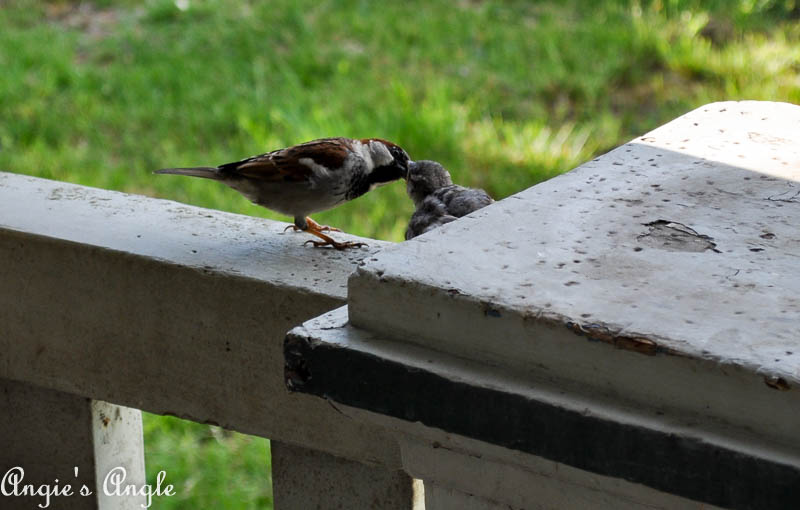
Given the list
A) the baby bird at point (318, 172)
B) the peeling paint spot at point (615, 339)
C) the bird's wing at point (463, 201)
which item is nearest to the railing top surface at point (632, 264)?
the peeling paint spot at point (615, 339)

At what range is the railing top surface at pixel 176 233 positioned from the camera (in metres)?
1.77

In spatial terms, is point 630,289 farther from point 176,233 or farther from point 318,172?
point 318,172

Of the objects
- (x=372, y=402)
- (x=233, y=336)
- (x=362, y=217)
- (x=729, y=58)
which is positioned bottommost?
(x=362, y=217)

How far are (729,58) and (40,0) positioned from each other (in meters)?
4.10

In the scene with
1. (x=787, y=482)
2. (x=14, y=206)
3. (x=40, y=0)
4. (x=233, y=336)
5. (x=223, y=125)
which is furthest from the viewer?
(x=40, y=0)

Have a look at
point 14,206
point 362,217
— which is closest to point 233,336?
point 14,206

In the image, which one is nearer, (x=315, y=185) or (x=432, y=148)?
(x=315, y=185)

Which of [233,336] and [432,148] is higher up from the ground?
[233,336]

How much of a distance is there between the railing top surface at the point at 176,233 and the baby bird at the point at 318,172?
0.28 metres

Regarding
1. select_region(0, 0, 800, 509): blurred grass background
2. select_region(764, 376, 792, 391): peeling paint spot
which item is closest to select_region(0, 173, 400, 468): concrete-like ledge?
select_region(764, 376, 792, 391): peeling paint spot

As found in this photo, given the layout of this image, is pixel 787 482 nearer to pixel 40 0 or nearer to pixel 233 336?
pixel 233 336

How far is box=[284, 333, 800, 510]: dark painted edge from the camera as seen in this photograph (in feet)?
3.40

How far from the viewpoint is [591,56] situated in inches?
223

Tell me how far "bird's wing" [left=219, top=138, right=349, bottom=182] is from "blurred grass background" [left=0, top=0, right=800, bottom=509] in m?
1.66
